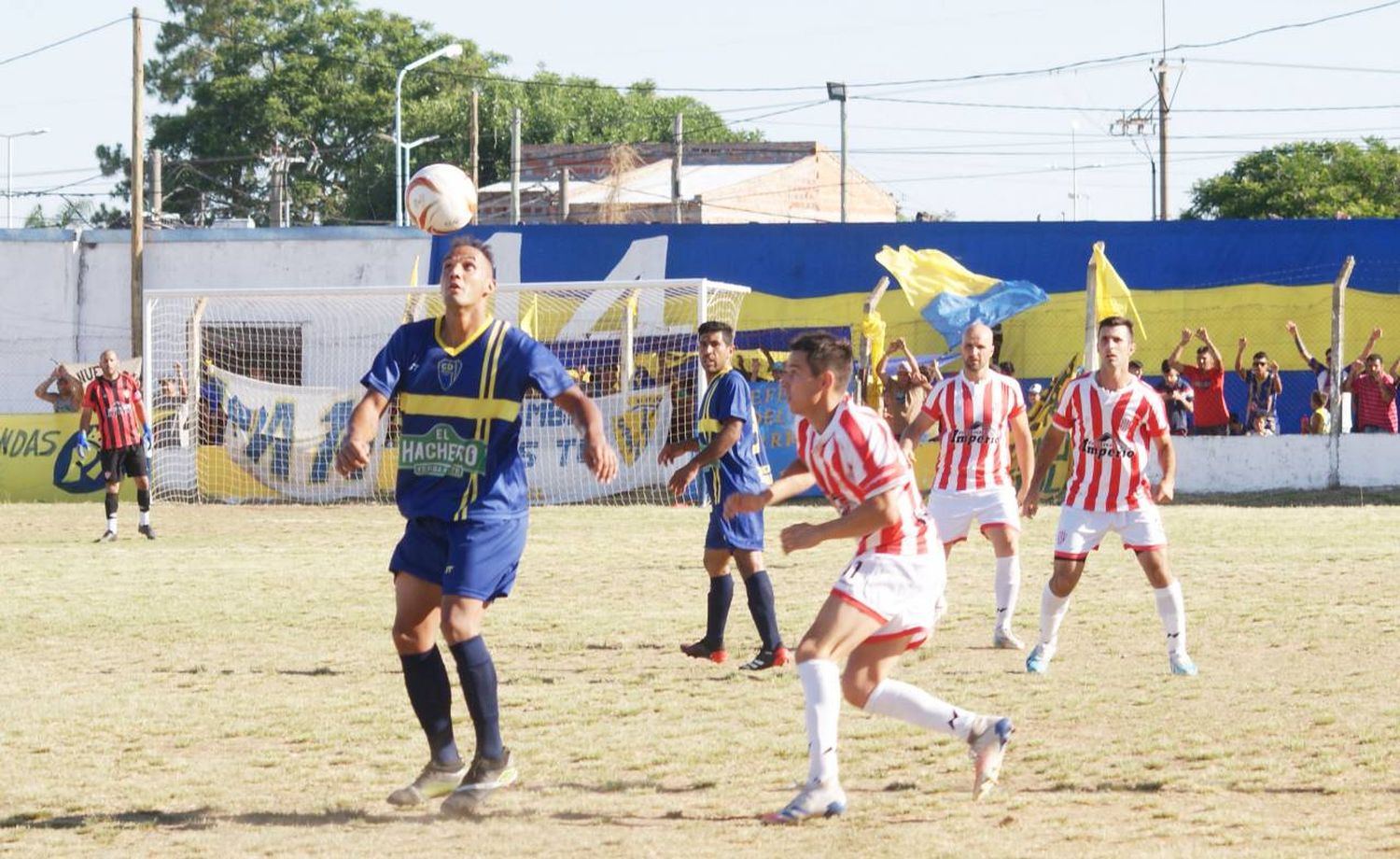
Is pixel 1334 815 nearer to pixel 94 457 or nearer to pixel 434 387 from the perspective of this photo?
pixel 434 387

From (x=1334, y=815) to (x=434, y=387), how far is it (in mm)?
3674

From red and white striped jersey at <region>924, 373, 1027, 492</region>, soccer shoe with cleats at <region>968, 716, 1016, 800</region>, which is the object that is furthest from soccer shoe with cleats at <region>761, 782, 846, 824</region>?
red and white striped jersey at <region>924, 373, 1027, 492</region>

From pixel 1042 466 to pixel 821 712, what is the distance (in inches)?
174

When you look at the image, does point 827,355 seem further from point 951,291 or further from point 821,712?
point 951,291

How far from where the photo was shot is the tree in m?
66.3

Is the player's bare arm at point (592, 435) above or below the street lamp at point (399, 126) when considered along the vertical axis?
below

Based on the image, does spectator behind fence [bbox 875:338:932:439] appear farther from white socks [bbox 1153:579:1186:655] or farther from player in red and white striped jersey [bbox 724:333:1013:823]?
player in red and white striped jersey [bbox 724:333:1013:823]

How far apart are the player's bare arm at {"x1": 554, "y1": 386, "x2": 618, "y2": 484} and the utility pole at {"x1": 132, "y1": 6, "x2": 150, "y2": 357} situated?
25.4m

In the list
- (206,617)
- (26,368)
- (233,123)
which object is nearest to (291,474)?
(26,368)

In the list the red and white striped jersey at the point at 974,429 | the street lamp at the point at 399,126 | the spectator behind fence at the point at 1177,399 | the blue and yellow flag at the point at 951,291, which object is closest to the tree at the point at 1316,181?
the street lamp at the point at 399,126

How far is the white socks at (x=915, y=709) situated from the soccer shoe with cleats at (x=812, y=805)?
0.35 m

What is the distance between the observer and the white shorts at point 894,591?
6.47m

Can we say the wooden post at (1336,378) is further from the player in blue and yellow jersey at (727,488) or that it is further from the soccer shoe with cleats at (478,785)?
the soccer shoe with cleats at (478,785)

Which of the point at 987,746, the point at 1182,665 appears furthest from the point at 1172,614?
the point at 987,746
